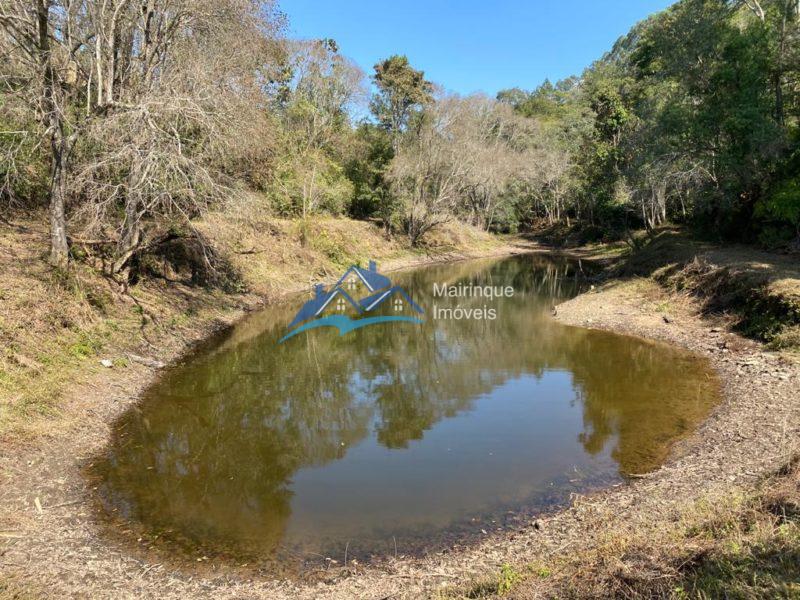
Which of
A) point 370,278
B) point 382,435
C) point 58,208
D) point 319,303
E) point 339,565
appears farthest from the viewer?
point 370,278

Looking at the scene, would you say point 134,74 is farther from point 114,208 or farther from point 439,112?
point 439,112

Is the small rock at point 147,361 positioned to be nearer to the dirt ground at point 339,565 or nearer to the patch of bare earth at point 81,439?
the patch of bare earth at point 81,439

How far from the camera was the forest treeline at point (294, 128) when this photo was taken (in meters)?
12.5

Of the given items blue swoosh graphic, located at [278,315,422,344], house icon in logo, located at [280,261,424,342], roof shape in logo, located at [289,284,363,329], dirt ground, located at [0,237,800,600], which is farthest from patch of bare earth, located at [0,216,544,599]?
house icon in logo, located at [280,261,424,342]

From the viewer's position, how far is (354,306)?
24.0m

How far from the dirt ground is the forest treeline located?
6226 mm

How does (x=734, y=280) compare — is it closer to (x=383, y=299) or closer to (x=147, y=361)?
(x=383, y=299)

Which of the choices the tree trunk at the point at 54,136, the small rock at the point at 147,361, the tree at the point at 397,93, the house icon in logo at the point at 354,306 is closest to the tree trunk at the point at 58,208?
the tree trunk at the point at 54,136

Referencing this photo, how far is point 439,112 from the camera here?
39.0m

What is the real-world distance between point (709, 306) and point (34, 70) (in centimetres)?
1984

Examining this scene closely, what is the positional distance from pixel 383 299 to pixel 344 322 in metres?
6.06

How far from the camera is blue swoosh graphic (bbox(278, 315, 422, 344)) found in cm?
1891

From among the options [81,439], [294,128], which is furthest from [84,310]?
[294,128]

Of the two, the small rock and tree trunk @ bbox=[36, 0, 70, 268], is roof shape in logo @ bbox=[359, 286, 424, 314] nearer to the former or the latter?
the small rock
